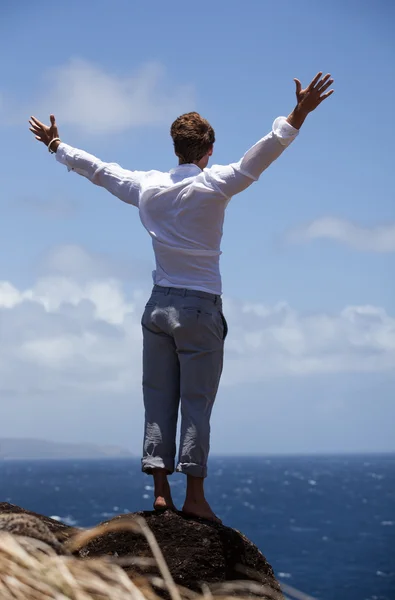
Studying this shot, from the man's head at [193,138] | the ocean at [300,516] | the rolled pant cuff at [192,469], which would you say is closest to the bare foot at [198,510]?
the rolled pant cuff at [192,469]

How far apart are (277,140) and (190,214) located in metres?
0.81

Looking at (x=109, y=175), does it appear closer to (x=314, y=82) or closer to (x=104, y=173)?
(x=104, y=173)

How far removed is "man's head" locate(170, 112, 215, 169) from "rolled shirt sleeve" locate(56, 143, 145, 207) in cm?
41

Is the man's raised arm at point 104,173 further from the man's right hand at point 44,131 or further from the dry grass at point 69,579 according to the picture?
the dry grass at point 69,579

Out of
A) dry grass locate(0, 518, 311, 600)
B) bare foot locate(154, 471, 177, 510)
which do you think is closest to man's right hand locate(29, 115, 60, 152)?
bare foot locate(154, 471, 177, 510)

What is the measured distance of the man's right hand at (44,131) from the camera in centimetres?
642

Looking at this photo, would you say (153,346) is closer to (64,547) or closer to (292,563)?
(64,547)

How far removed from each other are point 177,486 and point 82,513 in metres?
30.6

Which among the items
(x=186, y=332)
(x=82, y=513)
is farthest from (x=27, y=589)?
(x=82, y=513)

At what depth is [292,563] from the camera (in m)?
77.4

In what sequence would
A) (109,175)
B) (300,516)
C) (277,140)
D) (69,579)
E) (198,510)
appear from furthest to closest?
1. (300,516)
2. (109,175)
3. (198,510)
4. (277,140)
5. (69,579)

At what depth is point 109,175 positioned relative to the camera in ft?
20.1

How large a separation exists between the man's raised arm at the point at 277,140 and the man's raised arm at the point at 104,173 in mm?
898

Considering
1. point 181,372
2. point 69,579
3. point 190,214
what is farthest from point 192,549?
point 69,579
